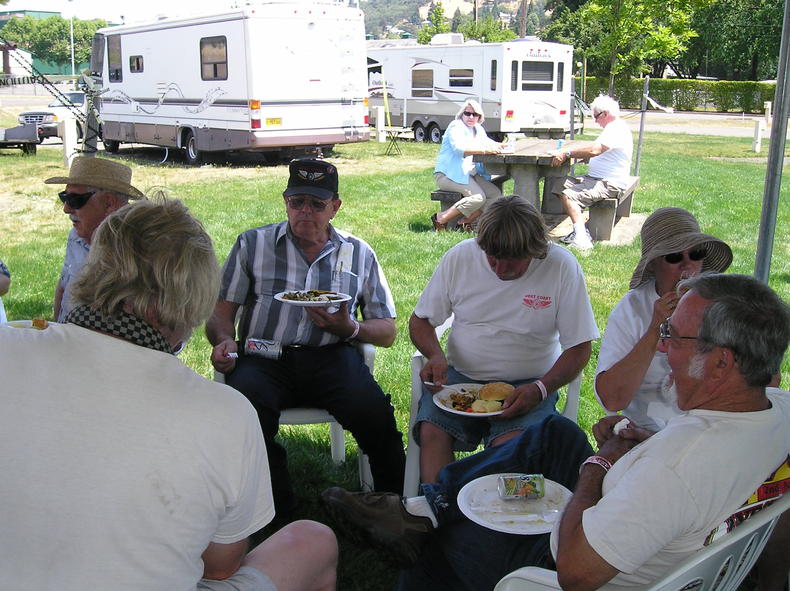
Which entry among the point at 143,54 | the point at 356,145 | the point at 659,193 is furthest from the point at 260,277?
the point at 356,145

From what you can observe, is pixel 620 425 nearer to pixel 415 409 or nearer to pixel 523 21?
pixel 415 409

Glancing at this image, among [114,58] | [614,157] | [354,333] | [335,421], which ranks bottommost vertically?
[335,421]

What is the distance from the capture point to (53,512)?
133 cm

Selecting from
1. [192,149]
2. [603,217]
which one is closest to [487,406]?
[603,217]

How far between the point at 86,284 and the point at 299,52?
13.0 m

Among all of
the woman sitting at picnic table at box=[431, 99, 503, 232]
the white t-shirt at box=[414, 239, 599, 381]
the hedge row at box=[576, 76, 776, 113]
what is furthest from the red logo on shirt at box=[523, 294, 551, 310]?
the hedge row at box=[576, 76, 776, 113]

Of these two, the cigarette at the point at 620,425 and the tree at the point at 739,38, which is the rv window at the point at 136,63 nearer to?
the cigarette at the point at 620,425

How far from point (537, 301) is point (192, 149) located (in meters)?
13.2

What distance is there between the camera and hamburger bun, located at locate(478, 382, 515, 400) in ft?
9.23

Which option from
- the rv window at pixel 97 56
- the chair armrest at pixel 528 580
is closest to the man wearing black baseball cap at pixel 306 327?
the chair armrest at pixel 528 580

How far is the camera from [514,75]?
18.0m

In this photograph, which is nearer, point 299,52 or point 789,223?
point 789,223

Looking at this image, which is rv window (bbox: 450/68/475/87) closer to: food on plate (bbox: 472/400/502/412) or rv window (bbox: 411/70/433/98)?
rv window (bbox: 411/70/433/98)

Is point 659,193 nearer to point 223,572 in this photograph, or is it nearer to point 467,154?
point 467,154
